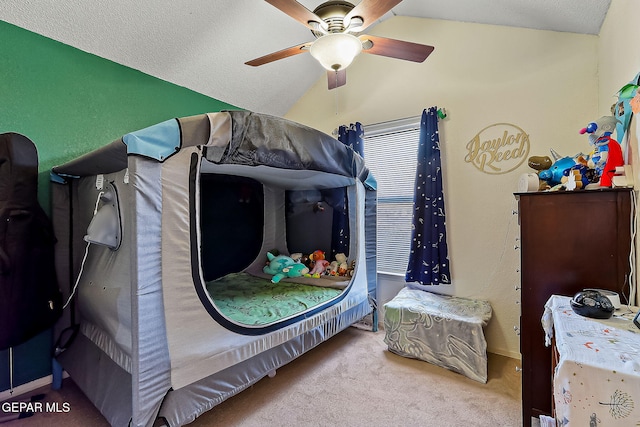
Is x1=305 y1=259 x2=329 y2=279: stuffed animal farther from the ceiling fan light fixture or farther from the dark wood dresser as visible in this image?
the ceiling fan light fixture

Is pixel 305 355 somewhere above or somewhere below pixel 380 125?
below

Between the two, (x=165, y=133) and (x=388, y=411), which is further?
(x=388, y=411)

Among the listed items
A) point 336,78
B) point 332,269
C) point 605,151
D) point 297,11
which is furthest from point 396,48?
point 332,269

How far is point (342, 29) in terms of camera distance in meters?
1.70

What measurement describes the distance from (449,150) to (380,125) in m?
0.73

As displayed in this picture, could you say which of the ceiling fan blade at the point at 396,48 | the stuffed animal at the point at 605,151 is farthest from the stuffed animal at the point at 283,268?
the stuffed animal at the point at 605,151

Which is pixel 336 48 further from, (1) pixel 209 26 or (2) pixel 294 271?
(2) pixel 294 271

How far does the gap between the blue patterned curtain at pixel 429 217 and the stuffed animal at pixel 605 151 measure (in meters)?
1.14

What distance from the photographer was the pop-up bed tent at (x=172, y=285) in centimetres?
127

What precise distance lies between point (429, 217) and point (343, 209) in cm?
84

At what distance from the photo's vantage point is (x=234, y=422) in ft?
5.26

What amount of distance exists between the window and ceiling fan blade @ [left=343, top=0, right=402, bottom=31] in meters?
1.36

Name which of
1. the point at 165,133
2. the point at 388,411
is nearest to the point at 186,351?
the point at 165,133

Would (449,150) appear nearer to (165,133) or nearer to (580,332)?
(580,332)
